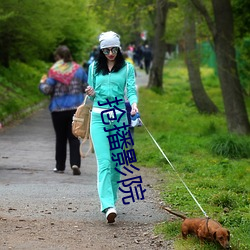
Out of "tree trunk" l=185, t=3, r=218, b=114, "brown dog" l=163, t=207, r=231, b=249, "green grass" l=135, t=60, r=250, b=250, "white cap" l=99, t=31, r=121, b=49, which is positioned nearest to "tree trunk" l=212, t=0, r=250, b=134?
"green grass" l=135, t=60, r=250, b=250

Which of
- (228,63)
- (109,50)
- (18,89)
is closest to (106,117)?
(109,50)

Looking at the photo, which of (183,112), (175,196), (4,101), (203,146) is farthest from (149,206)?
(183,112)

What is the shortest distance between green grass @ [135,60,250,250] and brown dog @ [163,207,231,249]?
0.28ft

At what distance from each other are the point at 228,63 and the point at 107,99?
29.7 ft

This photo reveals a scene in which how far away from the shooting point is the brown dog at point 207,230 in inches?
235

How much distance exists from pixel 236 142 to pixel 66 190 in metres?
4.88

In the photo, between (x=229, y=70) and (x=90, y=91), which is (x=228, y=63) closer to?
(x=229, y=70)

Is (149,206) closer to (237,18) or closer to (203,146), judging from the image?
(203,146)

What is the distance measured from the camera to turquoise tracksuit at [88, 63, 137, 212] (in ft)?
24.4

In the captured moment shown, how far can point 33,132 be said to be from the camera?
17562 mm

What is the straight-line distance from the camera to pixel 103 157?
748cm

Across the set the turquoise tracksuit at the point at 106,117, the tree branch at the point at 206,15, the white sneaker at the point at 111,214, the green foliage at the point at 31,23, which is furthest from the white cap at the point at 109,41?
the tree branch at the point at 206,15

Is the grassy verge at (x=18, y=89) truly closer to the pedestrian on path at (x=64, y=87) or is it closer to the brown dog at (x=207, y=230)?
the pedestrian on path at (x=64, y=87)

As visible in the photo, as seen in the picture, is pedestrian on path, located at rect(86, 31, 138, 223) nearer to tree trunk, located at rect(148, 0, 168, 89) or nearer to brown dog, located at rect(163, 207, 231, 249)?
brown dog, located at rect(163, 207, 231, 249)
